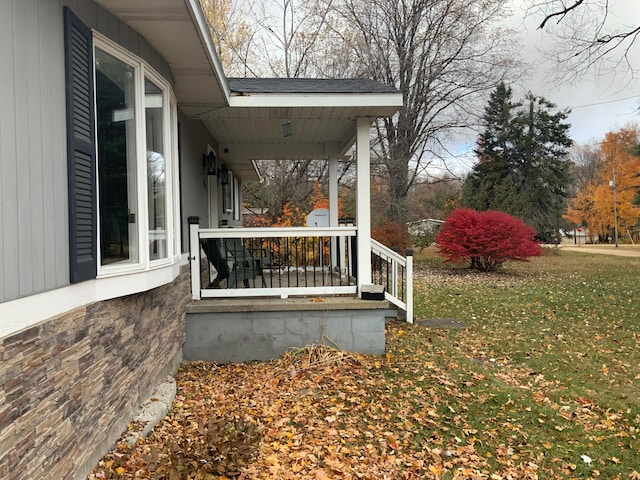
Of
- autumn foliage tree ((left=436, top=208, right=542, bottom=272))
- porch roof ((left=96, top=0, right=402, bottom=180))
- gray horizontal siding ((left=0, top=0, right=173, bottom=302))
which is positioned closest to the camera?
gray horizontal siding ((left=0, top=0, right=173, bottom=302))

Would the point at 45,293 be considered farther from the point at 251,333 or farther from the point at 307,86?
the point at 307,86

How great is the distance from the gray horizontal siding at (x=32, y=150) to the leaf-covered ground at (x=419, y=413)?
1.26 m

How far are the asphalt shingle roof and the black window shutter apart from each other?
2.89m

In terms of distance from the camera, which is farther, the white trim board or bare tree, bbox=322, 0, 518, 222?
bare tree, bbox=322, 0, 518, 222

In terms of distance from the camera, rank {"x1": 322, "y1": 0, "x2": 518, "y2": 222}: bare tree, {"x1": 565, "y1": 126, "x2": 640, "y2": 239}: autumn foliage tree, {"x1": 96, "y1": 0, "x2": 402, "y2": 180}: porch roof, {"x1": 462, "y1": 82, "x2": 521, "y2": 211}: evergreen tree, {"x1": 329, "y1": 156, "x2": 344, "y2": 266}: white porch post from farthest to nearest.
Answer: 1. {"x1": 565, "y1": 126, "x2": 640, "y2": 239}: autumn foliage tree
2. {"x1": 462, "y1": 82, "x2": 521, "y2": 211}: evergreen tree
3. {"x1": 322, "y1": 0, "x2": 518, "y2": 222}: bare tree
4. {"x1": 329, "y1": 156, "x2": 344, "y2": 266}: white porch post
5. {"x1": 96, "y1": 0, "x2": 402, "y2": 180}: porch roof

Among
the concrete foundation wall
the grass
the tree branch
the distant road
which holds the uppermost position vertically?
the tree branch

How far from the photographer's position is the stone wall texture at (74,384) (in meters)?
2.02

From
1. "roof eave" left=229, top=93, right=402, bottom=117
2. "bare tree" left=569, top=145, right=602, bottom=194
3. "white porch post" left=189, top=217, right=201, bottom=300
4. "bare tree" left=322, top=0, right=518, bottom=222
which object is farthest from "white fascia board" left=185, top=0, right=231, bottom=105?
"bare tree" left=569, top=145, right=602, bottom=194

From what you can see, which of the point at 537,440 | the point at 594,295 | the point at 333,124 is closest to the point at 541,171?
the point at 594,295

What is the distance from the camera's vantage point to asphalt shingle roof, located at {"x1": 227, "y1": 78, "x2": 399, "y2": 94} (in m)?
5.37

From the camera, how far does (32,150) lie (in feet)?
7.14

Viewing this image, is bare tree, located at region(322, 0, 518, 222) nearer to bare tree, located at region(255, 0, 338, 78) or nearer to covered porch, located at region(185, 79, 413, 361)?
bare tree, located at region(255, 0, 338, 78)

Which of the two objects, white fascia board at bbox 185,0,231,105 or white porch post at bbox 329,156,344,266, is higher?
white fascia board at bbox 185,0,231,105

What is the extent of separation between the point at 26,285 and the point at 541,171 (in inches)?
1162
